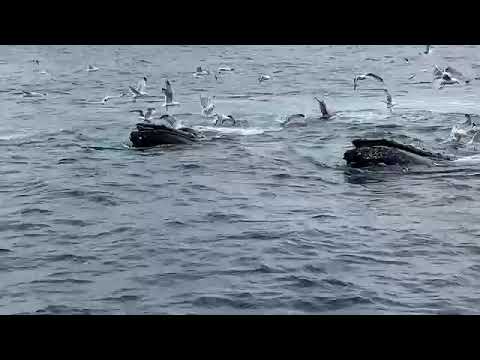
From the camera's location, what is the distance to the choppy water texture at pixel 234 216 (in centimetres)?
1092

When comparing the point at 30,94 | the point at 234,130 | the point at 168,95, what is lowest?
the point at 234,130

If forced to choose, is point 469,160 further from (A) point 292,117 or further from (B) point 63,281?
(B) point 63,281

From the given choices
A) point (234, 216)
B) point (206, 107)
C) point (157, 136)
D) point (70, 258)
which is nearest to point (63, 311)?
point (70, 258)

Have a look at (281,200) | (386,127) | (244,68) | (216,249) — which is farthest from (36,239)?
(244,68)

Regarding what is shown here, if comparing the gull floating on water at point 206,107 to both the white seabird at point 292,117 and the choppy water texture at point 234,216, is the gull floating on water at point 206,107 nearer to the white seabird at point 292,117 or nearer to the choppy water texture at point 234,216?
the choppy water texture at point 234,216

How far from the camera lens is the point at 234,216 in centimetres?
1429

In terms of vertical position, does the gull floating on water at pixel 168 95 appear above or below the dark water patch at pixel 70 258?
above

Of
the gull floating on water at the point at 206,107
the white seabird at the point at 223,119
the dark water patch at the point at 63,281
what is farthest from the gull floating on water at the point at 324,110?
the dark water patch at the point at 63,281

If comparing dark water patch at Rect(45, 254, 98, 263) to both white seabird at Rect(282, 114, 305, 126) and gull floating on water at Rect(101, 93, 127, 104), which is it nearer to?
white seabird at Rect(282, 114, 305, 126)

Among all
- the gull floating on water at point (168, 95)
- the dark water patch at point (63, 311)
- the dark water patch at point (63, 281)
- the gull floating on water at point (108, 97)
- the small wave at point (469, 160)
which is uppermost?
the gull floating on water at point (168, 95)

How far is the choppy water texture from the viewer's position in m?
10.9

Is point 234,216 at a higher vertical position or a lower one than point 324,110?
lower

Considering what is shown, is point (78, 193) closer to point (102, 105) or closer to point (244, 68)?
point (102, 105)

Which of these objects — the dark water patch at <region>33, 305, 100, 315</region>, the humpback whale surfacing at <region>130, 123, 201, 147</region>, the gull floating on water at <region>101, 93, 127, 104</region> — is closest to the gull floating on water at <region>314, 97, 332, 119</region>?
the humpback whale surfacing at <region>130, 123, 201, 147</region>
